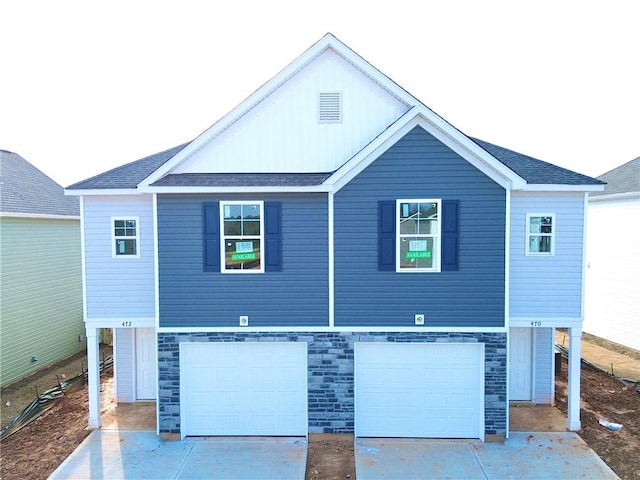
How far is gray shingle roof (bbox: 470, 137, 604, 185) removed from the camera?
9.57 metres

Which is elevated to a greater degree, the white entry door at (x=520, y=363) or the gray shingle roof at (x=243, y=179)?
the gray shingle roof at (x=243, y=179)

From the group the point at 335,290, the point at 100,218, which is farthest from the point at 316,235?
the point at 100,218

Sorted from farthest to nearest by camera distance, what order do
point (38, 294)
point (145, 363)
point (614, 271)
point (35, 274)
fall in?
point (614, 271) → point (38, 294) → point (35, 274) → point (145, 363)

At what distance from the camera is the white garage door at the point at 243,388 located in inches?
387

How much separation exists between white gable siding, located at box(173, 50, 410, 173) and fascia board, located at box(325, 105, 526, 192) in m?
0.77

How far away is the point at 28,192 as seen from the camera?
1500cm

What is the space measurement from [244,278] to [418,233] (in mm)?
3942

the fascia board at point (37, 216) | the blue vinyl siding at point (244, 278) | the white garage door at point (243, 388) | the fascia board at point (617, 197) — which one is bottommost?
the white garage door at point (243, 388)

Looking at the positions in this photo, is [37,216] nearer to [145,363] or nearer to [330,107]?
[145,363]

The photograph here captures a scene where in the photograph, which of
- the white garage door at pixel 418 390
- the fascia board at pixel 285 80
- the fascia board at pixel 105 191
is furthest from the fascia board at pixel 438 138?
the fascia board at pixel 105 191

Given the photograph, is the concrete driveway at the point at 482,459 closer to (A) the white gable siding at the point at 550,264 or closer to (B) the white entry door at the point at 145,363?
(A) the white gable siding at the point at 550,264

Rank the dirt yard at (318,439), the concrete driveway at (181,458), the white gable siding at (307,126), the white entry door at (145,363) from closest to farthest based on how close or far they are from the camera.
Result: the concrete driveway at (181,458), the dirt yard at (318,439), the white gable siding at (307,126), the white entry door at (145,363)

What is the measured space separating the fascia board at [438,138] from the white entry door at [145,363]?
6.45 meters

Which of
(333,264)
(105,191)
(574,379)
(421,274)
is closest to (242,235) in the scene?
(333,264)
